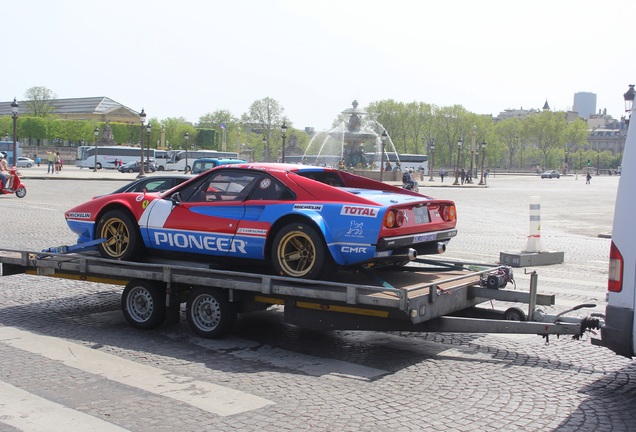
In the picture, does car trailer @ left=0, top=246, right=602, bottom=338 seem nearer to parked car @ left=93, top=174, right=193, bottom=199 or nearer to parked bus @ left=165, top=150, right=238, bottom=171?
parked car @ left=93, top=174, right=193, bottom=199

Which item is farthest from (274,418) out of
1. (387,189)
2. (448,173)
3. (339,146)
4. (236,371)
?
(448,173)

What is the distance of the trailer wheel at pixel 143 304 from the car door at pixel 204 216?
554 mm

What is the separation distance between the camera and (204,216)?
8.19 m

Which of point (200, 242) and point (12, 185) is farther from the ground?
point (200, 242)

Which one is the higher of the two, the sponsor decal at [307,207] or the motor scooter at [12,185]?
the sponsor decal at [307,207]

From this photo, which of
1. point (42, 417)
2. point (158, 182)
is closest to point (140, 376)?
point (42, 417)

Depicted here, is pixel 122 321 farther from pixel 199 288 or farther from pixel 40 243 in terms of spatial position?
pixel 40 243

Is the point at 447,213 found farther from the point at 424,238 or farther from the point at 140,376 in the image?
the point at 140,376

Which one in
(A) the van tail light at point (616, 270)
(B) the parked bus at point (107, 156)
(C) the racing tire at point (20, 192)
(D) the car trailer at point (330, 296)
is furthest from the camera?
(B) the parked bus at point (107, 156)

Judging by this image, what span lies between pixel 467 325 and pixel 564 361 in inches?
47.2

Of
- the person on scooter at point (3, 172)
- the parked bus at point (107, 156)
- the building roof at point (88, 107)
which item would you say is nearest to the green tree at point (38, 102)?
the building roof at point (88, 107)

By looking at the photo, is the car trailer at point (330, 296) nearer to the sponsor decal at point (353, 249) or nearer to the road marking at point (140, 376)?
the sponsor decal at point (353, 249)

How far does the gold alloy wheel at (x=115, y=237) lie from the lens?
29.0ft

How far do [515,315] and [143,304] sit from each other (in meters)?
3.94
